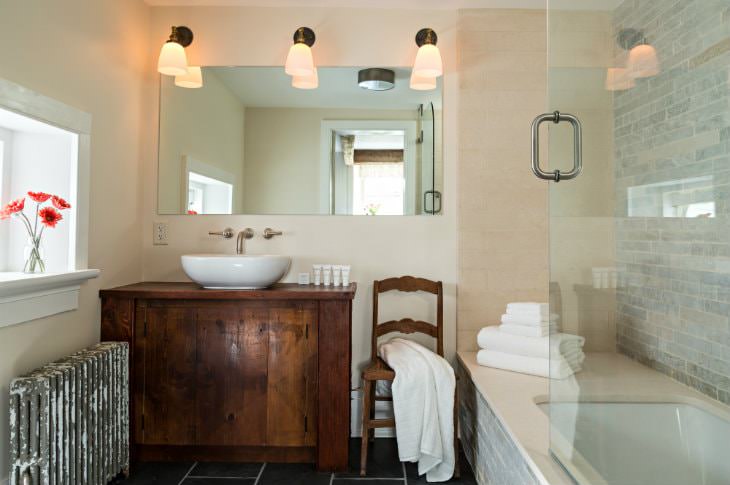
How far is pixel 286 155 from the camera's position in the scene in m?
2.90

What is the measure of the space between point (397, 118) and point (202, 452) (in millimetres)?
2071

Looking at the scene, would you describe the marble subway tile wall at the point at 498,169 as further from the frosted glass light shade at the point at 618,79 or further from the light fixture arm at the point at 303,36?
the frosted glass light shade at the point at 618,79

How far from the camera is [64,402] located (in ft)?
5.92

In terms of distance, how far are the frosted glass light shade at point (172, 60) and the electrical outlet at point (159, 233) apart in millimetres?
848

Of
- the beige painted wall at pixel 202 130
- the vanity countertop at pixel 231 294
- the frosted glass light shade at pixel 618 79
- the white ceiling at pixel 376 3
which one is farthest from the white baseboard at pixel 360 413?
the white ceiling at pixel 376 3

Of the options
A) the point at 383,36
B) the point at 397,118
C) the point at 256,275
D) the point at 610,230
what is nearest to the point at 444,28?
the point at 383,36

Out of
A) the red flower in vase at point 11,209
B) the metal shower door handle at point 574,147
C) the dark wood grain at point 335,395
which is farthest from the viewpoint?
the dark wood grain at point 335,395

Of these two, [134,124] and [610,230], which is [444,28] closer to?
[134,124]

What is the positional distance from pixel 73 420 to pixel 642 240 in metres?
1.98

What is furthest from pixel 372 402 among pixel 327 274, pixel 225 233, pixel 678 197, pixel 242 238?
pixel 678 197

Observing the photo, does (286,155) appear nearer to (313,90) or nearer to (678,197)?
(313,90)

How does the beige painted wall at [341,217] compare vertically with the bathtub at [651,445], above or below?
above

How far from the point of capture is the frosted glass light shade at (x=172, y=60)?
8.70 feet

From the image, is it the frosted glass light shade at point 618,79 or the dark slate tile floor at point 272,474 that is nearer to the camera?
the frosted glass light shade at point 618,79
